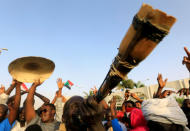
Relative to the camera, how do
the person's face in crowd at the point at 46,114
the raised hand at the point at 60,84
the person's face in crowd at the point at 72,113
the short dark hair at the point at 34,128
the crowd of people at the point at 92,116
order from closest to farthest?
Answer: 1. the crowd of people at the point at 92,116
2. the person's face in crowd at the point at 72,113
3. the short dark hair at the point at 34,128
4. the person's face in crowd at the point at 46,114
5. the raised hand at the point at 60,84

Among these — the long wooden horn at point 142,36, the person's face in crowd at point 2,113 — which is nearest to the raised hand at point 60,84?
the person's face in crowd at point 2,113

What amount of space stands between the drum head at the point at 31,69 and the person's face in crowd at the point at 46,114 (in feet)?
2.61

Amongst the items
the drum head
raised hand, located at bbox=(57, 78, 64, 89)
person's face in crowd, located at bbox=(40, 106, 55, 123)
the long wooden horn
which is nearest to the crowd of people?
person's face in crowd, located at bbox=(40, 106, 55, 123)

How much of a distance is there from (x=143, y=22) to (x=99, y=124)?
921 millimetres

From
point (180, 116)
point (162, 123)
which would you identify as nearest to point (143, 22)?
point (162, 123)

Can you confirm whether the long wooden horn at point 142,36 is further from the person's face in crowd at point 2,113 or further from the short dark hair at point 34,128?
the person's face in crowd at point 2,113

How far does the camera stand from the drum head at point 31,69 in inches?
122

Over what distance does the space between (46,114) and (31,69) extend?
123 centimetres

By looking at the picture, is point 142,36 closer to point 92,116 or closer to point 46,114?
point 92,116

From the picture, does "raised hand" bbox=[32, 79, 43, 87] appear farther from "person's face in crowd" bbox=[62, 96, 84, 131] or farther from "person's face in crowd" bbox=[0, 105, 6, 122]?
"person's face in crowd" bbox=[62, 96, 84, 131]

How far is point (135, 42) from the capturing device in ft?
2.67

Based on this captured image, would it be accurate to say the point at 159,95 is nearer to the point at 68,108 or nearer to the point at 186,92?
the point at 186,92

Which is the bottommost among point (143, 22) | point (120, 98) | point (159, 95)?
point (120, 98)

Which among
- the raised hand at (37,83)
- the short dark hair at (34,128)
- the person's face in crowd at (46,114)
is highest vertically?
the raised hand at (37,83)
